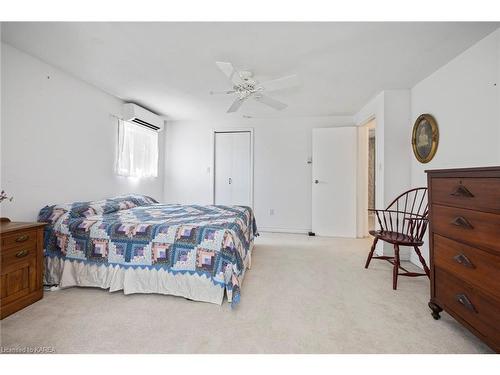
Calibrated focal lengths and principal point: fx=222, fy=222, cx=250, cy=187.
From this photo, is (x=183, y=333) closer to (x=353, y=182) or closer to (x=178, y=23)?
(x=178, y=23)

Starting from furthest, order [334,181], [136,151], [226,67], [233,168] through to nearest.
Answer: [233,168]
[334,181]
[136,151]
[226,67]

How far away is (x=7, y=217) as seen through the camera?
208 centimetres

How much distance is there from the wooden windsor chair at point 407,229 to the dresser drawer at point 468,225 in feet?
2.12

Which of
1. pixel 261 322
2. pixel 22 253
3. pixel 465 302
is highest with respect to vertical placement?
pixel 22 253

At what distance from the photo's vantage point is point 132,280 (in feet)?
6.48

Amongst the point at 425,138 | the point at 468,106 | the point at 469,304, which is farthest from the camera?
the point at 425,138

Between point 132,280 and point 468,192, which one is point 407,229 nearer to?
point 468,192

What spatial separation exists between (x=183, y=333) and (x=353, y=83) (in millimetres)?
3204

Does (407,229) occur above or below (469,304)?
above

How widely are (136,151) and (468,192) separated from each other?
4205 mm

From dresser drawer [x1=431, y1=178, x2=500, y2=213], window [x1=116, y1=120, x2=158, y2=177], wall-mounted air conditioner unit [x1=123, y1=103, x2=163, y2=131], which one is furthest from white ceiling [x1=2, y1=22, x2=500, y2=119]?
dresser drawer [x1=431, y1=178, x2=500, y2=213]

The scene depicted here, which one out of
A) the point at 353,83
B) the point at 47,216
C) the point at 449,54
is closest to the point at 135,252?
the point at 47,216

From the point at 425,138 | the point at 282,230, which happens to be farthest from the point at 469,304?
the point at 282,230

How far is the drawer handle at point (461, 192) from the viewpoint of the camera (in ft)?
4.27
